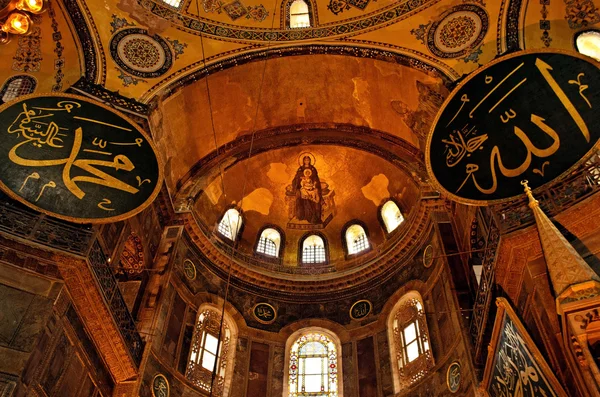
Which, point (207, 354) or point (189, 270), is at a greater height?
point (189, 270)

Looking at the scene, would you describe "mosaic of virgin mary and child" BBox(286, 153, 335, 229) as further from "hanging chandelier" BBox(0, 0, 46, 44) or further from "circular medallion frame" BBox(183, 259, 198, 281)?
"hanging chandelier" BBox(0, 0, 46, 44)

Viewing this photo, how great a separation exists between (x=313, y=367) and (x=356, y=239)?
143 inches

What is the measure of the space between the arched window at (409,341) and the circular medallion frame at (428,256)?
617mm

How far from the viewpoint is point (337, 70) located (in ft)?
43.3

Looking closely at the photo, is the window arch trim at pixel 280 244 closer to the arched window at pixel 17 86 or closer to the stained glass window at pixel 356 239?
the stained glass window at pixel 356 239

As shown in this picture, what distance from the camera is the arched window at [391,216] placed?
13406mm

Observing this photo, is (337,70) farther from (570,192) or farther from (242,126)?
(570,192)

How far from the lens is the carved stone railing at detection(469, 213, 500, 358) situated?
7.91m

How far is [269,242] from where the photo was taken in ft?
47.0

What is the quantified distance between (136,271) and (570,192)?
7.48 meters

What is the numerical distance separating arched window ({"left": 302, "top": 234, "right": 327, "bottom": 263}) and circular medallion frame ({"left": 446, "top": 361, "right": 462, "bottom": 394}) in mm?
5032

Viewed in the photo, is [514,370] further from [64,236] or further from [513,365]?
[64,236]

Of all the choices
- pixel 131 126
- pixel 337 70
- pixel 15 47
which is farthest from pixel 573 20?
pixel 15 47

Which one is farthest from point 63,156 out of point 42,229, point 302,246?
point 302,246
